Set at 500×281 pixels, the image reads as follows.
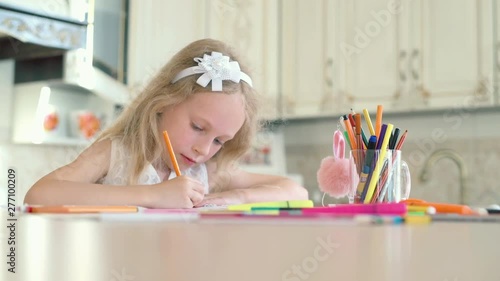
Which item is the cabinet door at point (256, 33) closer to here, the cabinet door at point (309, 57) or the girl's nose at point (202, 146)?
the cabinet door at point (309, 57)

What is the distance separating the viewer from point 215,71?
113 cm

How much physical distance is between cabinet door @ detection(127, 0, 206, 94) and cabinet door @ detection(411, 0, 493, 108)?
39.8 inches

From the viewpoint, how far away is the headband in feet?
3.67

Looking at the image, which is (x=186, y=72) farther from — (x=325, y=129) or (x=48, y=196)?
(x=325, y=129)

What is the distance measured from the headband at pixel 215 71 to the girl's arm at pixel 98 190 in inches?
8.4

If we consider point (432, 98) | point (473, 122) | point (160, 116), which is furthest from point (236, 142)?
point (473, 122)

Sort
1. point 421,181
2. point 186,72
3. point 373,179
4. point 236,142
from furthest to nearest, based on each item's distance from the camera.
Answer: point 421,181, point 236,142, point 186,72, point 373,179

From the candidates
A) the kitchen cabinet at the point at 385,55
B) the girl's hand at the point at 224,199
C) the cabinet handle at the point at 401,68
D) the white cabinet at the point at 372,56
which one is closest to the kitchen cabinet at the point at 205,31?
the kitchen cabinet at the point at 385,55

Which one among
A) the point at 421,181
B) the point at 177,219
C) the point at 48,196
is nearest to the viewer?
the point at 177,219

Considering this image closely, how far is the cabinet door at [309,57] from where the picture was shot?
2.83 metres

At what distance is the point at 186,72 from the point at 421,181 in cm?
188

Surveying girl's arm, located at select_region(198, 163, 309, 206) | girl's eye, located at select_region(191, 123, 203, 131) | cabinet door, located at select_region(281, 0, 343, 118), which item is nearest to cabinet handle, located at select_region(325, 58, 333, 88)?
cabinet door, located at select_region(281, 0, 343, 118)

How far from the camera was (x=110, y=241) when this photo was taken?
408 millimetres

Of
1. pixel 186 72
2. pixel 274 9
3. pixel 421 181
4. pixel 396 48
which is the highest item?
pixel 274 9
